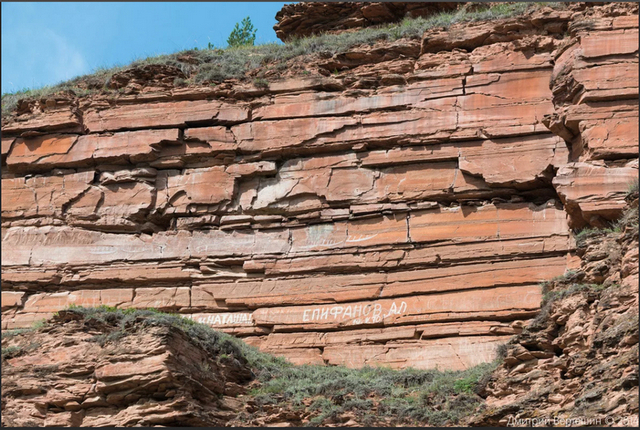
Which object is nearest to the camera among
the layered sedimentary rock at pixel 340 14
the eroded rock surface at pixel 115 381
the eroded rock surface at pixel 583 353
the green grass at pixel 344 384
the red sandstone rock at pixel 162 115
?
the eroded rock surface at pixel 583 353

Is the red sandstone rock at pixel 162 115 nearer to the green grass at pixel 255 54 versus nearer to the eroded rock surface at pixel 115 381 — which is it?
the green grass at pixel 255 54

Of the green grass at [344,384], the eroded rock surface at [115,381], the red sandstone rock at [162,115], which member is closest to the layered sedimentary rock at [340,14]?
the red sandstone rock at [162,115]

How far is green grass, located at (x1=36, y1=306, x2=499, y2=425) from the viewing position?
1670 cm

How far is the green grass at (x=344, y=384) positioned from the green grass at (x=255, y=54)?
8.04 metres

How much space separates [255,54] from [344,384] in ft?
34.4

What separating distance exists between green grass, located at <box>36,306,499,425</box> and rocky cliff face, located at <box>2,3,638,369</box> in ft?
5.51

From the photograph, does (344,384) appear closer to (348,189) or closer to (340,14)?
(348,189)

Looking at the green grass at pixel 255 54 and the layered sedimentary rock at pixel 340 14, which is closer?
the green grass at pixel 255 54

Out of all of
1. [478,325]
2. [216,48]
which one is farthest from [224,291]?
[216,48]

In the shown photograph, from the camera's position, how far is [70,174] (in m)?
23.9

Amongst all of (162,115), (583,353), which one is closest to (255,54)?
(162,115)

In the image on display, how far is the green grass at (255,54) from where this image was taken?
24016 mm

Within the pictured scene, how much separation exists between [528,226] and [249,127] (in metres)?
6.61

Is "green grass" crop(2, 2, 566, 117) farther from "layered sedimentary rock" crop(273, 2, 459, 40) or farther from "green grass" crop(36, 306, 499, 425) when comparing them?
"green grass" crop(36, 306, 499, 425)
